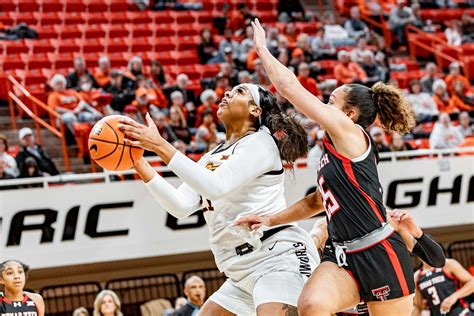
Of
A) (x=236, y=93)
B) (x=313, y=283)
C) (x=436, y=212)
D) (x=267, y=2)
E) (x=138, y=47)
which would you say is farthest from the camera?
(x=267, y=2)

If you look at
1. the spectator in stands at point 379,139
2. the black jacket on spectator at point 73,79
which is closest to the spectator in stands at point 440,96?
the spectator in stands at point 379,139

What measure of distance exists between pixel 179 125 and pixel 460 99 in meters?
5.64

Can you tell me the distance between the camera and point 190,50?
640 inches

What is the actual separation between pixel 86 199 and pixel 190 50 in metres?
6.13

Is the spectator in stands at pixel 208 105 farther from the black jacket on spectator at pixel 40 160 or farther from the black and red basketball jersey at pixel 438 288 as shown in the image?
the black and red basketball jersey at pixel 438 288

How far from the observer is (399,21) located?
60.0 feet

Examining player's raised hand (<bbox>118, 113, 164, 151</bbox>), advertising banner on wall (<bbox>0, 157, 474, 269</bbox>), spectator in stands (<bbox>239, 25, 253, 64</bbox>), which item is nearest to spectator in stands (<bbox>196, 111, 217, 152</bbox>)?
advertising banner on wall (<bbox>0, 157, 474, 269</bbox>)

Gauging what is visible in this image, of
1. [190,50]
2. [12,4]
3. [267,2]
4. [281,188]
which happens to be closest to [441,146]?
[190,50]

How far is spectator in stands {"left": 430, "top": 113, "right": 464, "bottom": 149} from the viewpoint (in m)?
13.6

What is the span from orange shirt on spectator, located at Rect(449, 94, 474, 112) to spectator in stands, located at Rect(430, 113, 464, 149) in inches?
68.1

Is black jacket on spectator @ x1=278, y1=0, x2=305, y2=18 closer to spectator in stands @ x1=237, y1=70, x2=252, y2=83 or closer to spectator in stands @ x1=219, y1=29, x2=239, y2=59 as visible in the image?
spectator in stands @ x1=219, y1=29, x2=239, y2=59

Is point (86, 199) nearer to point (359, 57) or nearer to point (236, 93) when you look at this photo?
point (236, 93)

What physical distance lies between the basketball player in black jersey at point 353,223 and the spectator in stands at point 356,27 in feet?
42.9

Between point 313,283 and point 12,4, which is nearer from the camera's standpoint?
point 313,283
